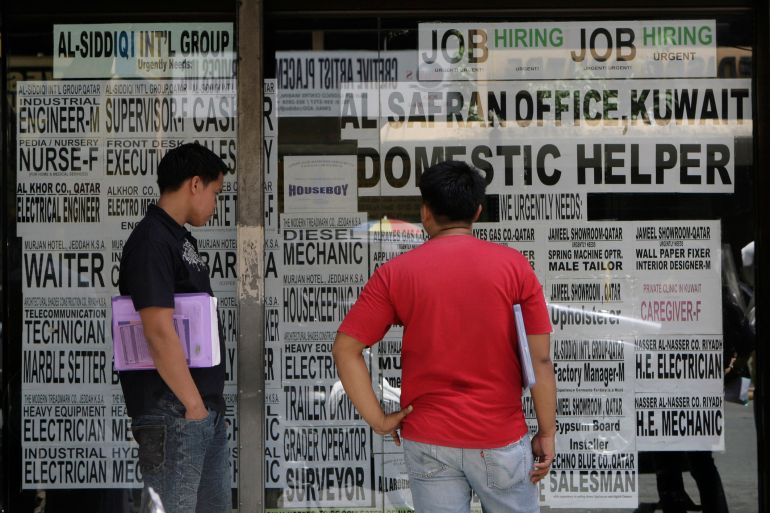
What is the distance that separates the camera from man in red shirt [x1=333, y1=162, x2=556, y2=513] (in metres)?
3.01

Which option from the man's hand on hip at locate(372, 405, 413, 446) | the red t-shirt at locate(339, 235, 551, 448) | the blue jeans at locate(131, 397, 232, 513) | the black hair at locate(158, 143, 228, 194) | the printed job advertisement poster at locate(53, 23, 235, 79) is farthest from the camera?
the printed job advertisement poster at locate(53, 23, 235, 79)

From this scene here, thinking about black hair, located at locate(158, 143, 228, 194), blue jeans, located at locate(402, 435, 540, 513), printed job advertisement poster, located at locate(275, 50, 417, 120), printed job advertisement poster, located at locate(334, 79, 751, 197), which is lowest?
blue jeans, located at locate(402, 435, 540, 513)

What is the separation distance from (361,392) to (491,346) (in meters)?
0.44

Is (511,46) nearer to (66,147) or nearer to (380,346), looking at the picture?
(380,346)

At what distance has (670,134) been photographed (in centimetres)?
472

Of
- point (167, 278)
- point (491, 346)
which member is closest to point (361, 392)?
point (491, 346)

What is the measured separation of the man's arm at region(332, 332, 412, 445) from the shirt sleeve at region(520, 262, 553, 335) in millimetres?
→ 477

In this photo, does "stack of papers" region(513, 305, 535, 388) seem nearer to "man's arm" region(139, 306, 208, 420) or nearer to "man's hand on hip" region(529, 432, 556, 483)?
"man's hand on hip" region(529, 432, 556, 483)

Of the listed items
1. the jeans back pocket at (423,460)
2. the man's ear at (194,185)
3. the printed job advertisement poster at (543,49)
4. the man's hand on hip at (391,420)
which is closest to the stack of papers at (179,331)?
the man's ear at (194,185)

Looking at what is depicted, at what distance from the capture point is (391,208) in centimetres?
473

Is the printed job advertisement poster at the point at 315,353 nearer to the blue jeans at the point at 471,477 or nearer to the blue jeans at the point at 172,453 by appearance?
the blue jeans at the point at 172,453

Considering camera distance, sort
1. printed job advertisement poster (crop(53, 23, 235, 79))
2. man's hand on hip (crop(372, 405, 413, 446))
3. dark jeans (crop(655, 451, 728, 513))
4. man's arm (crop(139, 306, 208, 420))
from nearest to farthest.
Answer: man's hand on hip (crop(372, 405, 413, 446)), man's arm (crop(139, 306, 208, 420)), dark jeans (crop(655, 451, 728, 513)), printed job advertisement poster (crop(53, 23, 235, 79))

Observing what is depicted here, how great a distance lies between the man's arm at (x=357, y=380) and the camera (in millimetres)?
→ 3064

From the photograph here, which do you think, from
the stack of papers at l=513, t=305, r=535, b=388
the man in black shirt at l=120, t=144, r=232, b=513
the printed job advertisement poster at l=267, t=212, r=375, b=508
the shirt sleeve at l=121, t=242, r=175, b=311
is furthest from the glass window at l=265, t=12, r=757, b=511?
the stack of papers at l=513, t=305, r=535, b=388
